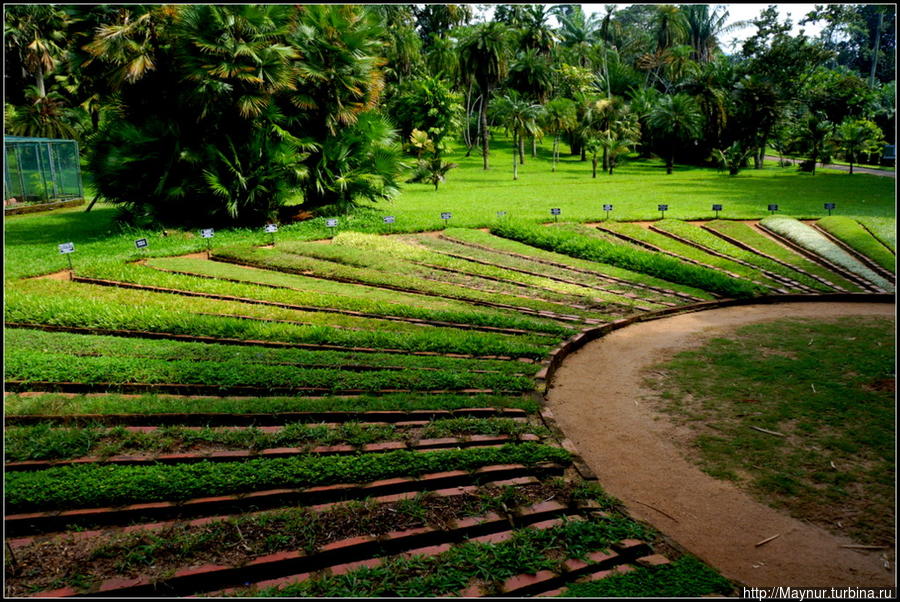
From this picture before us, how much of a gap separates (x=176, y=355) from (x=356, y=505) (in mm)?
3556

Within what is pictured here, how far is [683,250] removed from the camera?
13.4 metres

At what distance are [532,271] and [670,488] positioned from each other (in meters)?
6.97

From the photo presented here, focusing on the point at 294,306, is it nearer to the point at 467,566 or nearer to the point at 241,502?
the point at 241,502

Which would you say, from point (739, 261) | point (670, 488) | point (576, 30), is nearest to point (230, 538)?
point (670, 488)

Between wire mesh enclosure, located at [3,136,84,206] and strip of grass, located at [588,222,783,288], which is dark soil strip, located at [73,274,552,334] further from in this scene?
wire mesh enclosure, located at [3,136,84,206]

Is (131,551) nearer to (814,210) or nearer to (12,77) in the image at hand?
(814,210)

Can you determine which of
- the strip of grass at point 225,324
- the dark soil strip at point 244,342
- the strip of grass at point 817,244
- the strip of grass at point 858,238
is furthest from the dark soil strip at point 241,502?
the strip of grass at point 858,238

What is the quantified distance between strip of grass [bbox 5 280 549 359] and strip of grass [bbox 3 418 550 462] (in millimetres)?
2193

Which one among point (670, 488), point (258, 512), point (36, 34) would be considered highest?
point (36, 34)

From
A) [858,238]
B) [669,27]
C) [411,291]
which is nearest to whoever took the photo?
[411,291]

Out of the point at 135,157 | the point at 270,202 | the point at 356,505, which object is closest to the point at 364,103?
the point at 270,202

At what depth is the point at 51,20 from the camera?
2991 centimetres

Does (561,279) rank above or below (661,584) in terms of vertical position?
above

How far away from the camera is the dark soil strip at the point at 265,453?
15.5 ft
